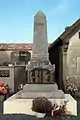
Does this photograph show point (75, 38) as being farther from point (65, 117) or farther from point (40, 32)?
point (65, 117)

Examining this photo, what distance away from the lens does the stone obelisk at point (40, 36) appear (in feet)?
33.1

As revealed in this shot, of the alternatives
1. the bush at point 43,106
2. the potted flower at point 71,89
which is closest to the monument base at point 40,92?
the bush at point 43,106

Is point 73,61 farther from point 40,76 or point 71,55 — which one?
point 40,76

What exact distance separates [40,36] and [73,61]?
6.26 meters

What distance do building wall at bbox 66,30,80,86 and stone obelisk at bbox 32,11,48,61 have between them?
20.1 ft

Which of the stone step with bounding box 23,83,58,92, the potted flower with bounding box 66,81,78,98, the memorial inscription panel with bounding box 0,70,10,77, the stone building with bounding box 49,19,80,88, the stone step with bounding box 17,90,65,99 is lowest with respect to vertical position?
the potted flower with bounding box 66,81,78,98

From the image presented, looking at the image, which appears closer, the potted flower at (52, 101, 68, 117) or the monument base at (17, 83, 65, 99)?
the potted flower at (52, 101, 68, 117)

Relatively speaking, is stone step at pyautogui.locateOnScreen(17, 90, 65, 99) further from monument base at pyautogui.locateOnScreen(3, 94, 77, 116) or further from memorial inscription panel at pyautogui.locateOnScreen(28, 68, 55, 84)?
memorial inscription panel at pyautogui.locateOnScreen(28, 68, 55, 84)

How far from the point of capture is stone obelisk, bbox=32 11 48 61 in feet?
33.1

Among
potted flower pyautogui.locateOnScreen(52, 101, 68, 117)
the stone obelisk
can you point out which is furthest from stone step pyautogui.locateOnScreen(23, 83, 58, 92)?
the stone obelisk

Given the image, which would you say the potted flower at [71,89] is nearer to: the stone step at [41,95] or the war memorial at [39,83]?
the war memorial at [39,83]

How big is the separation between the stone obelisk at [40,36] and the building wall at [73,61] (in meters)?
6.13

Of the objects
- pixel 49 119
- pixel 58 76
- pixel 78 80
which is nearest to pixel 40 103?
pixel 49 119

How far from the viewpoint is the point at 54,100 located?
337 inches
